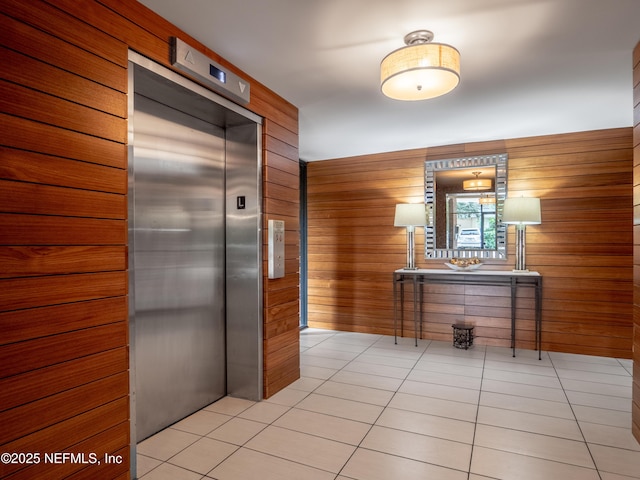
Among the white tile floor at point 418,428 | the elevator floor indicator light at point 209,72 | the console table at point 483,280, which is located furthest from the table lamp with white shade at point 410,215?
the elevator floor indicator light at point 209,72

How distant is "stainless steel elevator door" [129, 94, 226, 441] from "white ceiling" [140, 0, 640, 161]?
671mm

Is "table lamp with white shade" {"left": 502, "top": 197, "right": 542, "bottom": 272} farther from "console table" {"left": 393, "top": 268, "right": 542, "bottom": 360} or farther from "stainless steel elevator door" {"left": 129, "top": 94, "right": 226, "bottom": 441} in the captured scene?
"stainless steel elevator door" {"left": 129, "top": 94, "right": 226, "bottom": 441}

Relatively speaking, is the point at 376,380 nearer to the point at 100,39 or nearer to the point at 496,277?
the point at 496,277

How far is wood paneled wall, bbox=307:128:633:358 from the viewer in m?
4.21

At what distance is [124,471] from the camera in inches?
74.7

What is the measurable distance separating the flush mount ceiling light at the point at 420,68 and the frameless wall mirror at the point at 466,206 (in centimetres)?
255

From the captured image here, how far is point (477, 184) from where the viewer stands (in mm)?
4746

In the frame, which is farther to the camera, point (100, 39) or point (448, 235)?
A: point (448, 235)

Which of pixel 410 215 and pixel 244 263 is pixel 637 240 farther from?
pixel 244 263

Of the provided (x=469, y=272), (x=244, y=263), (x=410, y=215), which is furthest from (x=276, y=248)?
(x=469, y=272)

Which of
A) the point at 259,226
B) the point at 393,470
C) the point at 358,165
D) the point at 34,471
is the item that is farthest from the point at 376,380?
the point at 358,165

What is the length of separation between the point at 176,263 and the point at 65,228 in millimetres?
1144

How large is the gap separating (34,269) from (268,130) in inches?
78.9

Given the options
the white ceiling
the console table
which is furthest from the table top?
the white ceiling
